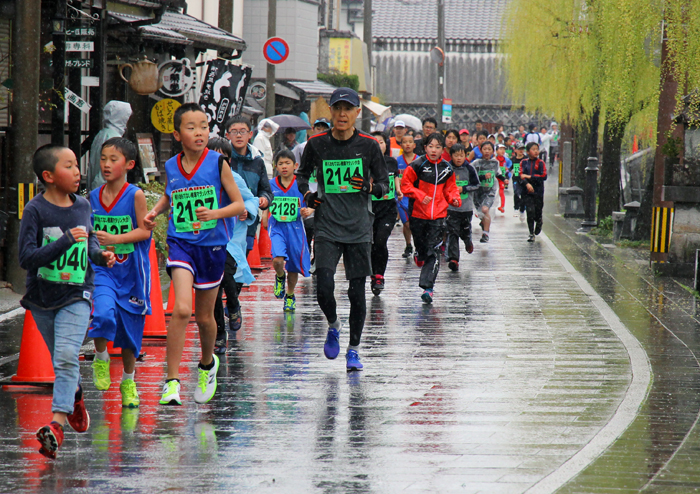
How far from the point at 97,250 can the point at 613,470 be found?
3032mm

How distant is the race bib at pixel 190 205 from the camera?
6207 mm

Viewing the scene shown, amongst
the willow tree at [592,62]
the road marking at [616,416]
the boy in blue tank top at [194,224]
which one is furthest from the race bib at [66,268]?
the willow tree at [592,62]

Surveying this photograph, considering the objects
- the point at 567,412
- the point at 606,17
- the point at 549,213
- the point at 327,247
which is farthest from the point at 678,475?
the point at 549,213

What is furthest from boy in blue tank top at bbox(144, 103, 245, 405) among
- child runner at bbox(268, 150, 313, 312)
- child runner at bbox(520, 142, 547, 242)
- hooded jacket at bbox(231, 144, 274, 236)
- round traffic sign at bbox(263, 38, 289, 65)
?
round traffic sign at bbox(263, 38, 289, 65)

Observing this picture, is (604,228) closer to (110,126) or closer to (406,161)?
(406,161)

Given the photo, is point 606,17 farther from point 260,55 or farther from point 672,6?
point 260,55

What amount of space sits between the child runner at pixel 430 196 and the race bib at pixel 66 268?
650 centimetres

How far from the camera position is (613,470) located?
5094mm

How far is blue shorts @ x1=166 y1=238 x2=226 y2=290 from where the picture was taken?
625cm

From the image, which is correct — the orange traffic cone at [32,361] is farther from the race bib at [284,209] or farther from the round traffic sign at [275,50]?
the round traffic sign at [275,50]

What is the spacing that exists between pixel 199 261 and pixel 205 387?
827 mm

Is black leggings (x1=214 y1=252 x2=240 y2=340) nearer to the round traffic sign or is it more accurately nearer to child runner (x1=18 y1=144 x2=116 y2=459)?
child runner (x1=18 y1=144 x2=116 y2=459)

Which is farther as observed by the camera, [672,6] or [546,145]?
[546,145]

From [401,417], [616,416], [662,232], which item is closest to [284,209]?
[401,417]
